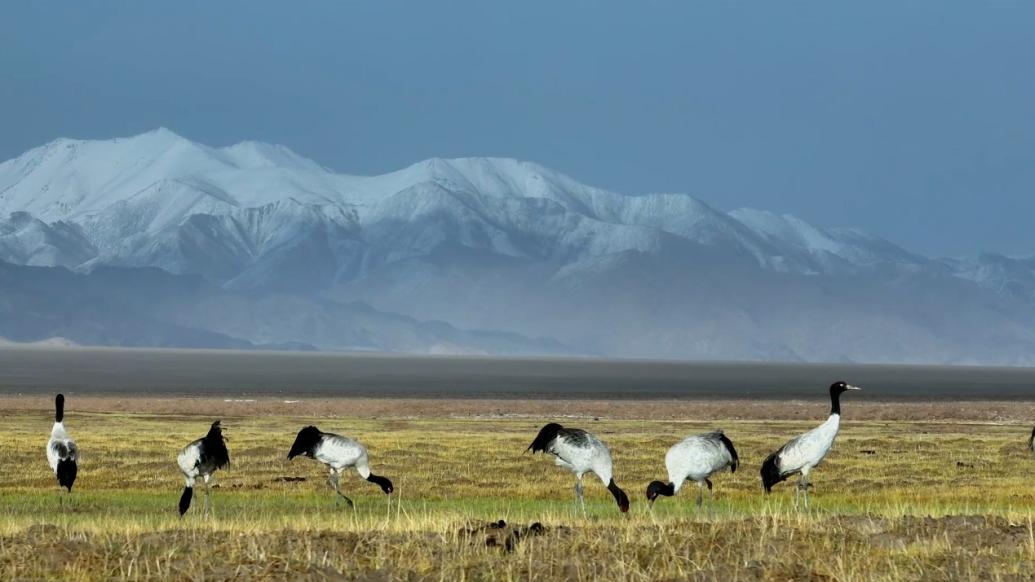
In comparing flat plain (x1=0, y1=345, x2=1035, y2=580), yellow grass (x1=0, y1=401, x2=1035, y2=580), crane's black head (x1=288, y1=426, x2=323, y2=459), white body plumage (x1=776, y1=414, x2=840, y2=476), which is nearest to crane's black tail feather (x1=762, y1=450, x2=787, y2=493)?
white body plumage (x1=776, y1=414, x2=840, y2=476)

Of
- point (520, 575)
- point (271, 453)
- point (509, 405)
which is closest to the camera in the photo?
point (520, 575)

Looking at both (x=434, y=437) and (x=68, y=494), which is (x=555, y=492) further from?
(x=434, y=437)

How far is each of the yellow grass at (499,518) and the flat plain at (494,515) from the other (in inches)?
1.9

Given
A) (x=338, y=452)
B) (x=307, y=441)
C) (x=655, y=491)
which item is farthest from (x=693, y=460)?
(x=307, y=441)

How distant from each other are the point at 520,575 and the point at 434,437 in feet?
114

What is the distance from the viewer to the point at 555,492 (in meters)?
31.8

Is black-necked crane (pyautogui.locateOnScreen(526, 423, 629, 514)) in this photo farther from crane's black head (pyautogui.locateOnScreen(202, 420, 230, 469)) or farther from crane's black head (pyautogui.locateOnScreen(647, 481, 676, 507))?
crane's black head (pyautogui.locateOnScreen(202, 420, 230, 469))

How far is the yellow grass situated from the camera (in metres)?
16.3

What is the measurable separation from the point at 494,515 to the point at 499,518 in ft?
3.88

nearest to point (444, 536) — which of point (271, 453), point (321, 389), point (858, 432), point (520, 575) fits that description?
point (520, 575)

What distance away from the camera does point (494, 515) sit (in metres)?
23.4

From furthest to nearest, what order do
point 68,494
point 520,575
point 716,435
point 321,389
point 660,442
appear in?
point 321,389, point 660,442, point 68,494, point 716,435, point 520,575

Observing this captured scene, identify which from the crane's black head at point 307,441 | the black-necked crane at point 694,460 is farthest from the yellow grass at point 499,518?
the crane's black head at point 307,441

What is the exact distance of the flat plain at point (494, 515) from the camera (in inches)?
641
